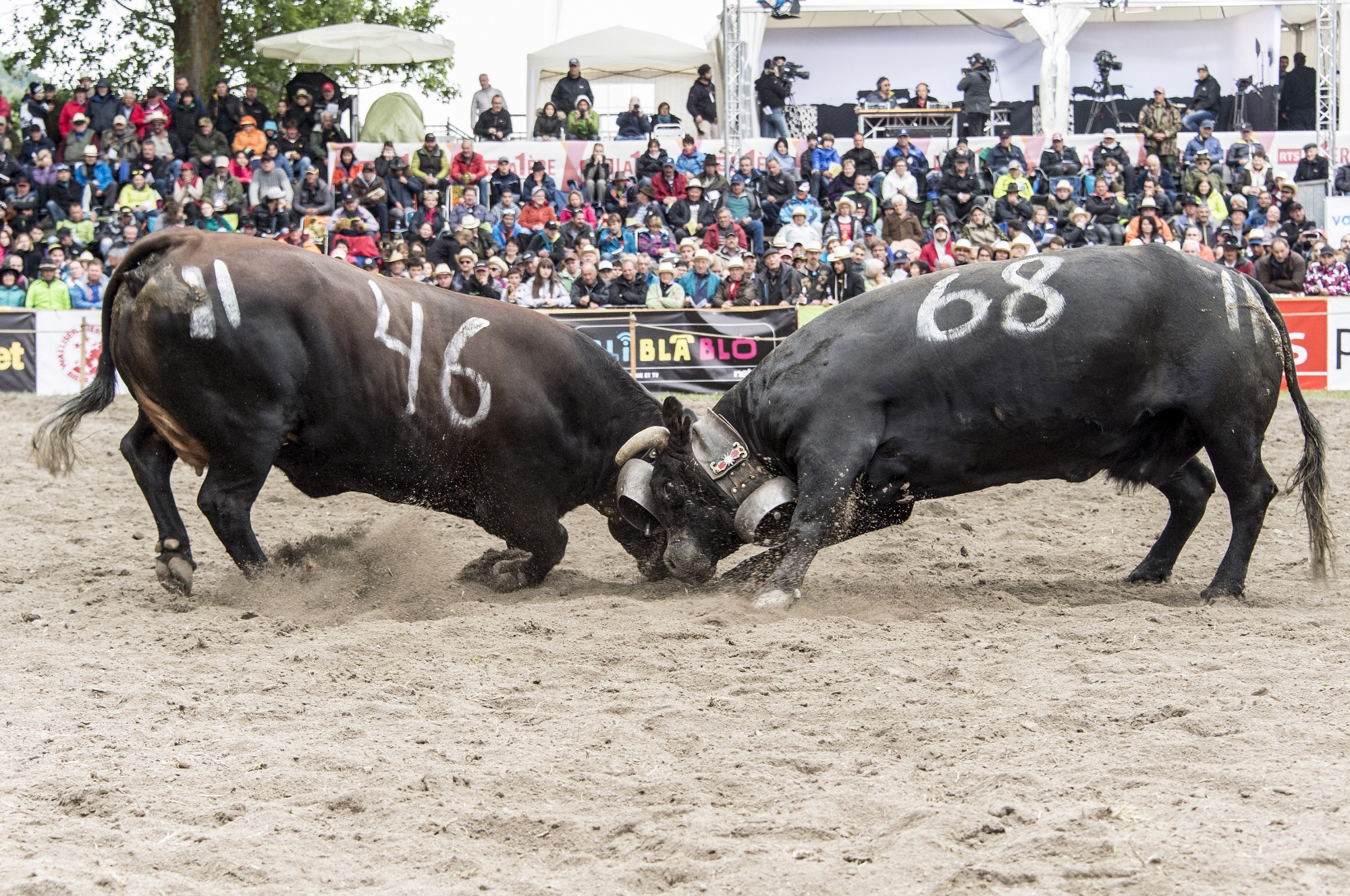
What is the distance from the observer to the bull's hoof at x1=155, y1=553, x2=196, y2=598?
5988 mm

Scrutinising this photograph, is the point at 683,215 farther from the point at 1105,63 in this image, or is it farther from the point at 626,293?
the point at 1105,63

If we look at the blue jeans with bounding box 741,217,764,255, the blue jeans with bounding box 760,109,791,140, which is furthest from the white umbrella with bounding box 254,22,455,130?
the blue jeans with bounding box 741,217,764,255

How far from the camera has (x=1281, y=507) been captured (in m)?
8.34

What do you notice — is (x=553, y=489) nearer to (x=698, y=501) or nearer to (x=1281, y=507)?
(x=698, y=501)

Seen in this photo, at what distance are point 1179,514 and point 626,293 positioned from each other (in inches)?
310

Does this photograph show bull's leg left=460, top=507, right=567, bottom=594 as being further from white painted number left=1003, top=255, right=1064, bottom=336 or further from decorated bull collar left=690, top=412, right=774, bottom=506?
white painted number left=1003, top=255, right=1064, bottom=336

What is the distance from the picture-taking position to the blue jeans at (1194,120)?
1873cm

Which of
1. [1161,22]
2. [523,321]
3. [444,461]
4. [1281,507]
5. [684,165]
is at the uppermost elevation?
[1161,22]

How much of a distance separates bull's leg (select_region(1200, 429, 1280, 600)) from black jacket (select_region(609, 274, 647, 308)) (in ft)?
26.8

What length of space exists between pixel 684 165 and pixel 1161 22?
27.3ft

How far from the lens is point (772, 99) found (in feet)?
61.8

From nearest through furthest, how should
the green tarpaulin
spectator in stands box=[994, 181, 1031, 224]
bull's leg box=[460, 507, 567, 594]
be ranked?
1. bull's leg box=[460, 507, 567, 594]
2. spectator in stands box=[994, 181, 1031, 224]
3. the green tarpaulin

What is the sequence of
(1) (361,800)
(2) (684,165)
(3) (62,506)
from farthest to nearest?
(2) (684,165)
(3) (62,506)
(1) (361,800)

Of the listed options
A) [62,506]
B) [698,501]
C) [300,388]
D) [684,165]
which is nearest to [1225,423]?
[698,501]
